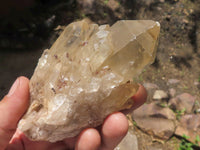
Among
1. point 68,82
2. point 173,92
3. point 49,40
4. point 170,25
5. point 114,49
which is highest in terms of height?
point 114,49

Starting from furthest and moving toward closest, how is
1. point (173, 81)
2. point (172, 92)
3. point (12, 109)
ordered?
point (173, 81), point (172, 92), point (12, 109)

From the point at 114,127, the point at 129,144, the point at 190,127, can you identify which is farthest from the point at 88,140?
the point at 190,127

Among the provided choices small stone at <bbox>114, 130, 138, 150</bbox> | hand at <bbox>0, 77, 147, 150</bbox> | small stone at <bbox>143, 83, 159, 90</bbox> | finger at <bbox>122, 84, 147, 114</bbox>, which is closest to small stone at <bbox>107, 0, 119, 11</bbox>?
small stone at <bbox>143, 83, 159, 90</bbox>

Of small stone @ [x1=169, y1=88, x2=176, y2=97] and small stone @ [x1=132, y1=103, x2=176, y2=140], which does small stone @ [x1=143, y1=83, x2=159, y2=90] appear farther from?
small stone @ [x1=132, y1=103, x2=176, y2=140]

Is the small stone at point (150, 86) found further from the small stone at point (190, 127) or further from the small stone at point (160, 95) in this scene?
the small stone at point (190, 127)

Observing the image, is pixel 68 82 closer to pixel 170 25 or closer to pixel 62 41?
pixel 62 41

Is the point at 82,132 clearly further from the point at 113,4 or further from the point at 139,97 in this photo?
the point at 113,4

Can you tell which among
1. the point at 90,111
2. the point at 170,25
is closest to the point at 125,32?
the point at 90,111

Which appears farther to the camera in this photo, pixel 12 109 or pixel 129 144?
pixel 129 144
